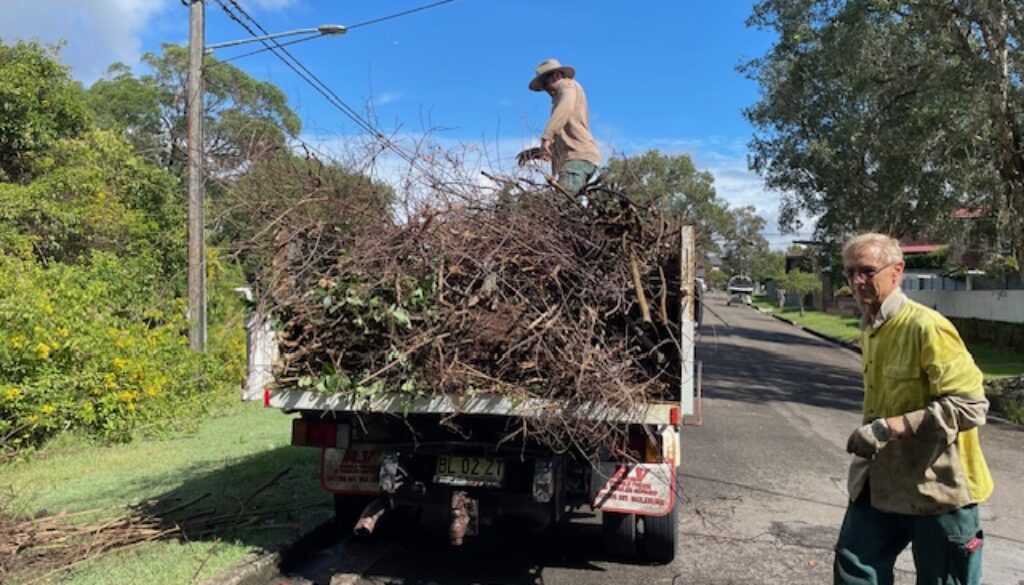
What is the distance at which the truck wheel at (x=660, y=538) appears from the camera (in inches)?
187

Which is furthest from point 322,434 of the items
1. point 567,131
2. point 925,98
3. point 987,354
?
point 987,354

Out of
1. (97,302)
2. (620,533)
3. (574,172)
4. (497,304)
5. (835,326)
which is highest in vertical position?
(574,172)

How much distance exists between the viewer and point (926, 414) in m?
2.84

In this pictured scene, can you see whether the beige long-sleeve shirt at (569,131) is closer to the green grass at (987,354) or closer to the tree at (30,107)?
the green grass at (987,354)

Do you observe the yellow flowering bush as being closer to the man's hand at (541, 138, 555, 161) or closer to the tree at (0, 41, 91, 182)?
the man's hand at (541, 138, 555, 161)

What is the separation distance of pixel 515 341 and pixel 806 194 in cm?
2210

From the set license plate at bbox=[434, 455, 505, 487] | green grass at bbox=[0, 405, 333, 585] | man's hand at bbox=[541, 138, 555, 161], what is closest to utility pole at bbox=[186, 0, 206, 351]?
green grass at bbox=[0, 405, 333, 585]

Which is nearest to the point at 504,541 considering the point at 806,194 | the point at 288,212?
the point at 288,212

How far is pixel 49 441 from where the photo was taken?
8.04m

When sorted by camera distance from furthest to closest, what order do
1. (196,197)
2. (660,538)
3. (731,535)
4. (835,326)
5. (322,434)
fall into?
(835,326), (196,197), (731,535), (660,538), (322,434)

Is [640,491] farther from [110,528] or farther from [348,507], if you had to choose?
[110,528]

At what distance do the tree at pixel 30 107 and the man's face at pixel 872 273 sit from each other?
49.6 feet

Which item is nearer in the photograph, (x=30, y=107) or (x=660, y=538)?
(x=660, y=538)

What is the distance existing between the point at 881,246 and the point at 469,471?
2.40m
